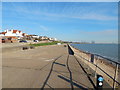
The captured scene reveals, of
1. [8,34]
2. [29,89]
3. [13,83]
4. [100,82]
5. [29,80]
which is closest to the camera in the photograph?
[100,82]

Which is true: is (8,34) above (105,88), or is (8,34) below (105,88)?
above

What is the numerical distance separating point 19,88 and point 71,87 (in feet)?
5.64

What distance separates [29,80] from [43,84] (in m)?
0.73

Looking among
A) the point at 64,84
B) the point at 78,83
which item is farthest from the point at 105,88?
the point at 64,84

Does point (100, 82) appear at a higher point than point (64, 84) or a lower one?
higher

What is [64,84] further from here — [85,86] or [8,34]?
[8,34]

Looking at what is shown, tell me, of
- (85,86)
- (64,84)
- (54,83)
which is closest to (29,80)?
(54,83)

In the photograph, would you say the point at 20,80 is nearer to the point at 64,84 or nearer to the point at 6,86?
the point at 6,86

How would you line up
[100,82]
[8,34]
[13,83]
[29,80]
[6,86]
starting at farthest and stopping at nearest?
1. [8,34]
2. [29,80]
3. [13,83]
4. [6,86]
5. [100,82]

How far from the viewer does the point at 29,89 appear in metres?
3.98

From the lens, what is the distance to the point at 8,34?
90.4m

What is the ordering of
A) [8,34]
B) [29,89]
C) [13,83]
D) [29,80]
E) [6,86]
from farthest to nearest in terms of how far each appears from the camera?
[8,34] → [29,80] → [13,83] → [6,86] → [29,89]

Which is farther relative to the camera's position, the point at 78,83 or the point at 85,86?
the point at 78,83

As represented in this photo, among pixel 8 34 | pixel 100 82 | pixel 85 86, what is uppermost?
pixel 8 34
